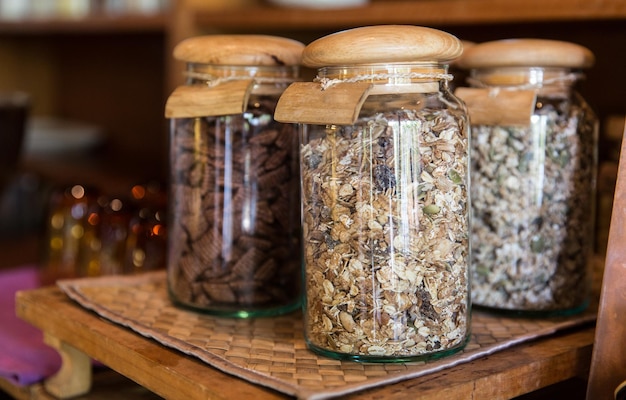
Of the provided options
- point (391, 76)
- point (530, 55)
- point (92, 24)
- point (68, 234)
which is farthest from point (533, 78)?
point (92, 24)

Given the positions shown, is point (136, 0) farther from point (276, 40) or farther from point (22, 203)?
point (276, 40)

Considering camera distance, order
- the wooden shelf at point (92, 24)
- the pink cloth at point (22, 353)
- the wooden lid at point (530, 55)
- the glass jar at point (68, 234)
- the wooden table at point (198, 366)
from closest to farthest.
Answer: the wooden table at point (198, 366)
the wooden lid at point (530, 55)
the pink cloth at point (22, 353)
the glass jar at point (68, 234)
the wooden shelf at point (92, 24)

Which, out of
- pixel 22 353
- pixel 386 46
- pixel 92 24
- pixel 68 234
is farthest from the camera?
pixel 92 24

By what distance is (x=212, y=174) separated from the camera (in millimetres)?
805

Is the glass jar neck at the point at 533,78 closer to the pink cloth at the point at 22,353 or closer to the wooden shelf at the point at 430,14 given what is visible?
the wooden shelf at the point at 430,14

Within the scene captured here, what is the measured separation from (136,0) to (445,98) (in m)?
1.39

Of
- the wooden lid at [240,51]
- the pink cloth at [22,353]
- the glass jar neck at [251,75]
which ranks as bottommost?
the pink cloth at [22,353]

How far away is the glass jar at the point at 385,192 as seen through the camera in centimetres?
64

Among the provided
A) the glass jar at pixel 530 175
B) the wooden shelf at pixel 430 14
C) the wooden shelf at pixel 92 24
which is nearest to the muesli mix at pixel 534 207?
the glass jar at pixel 530 175

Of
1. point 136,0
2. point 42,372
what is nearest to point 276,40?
point 42,372

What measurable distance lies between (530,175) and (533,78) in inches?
3.7

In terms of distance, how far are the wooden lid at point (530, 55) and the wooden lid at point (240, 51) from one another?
0.18 m

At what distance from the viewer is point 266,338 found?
0.75 m

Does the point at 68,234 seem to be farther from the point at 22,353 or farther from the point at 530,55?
the point at 530,55
